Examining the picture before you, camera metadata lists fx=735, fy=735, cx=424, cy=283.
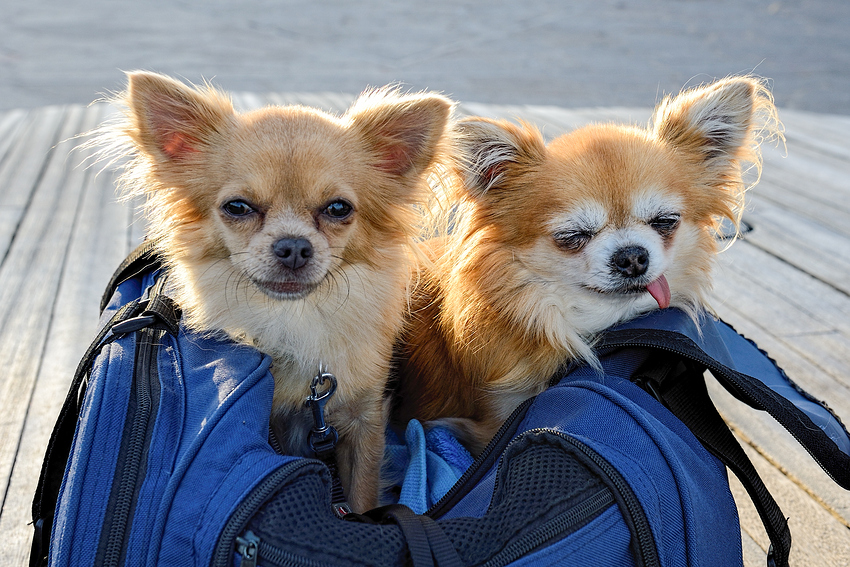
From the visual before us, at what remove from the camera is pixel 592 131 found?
2.13m

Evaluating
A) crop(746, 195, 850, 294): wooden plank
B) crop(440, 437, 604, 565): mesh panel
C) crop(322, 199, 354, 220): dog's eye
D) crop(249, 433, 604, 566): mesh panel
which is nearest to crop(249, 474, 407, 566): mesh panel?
crop(249, 433, 604, 566): mesh panel

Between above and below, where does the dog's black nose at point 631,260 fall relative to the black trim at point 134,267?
above

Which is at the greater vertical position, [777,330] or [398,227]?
[398,227]

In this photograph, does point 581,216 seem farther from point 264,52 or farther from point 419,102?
point 264,52

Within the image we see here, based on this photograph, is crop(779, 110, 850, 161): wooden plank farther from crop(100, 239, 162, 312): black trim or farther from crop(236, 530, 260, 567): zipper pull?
crop(236, 530, 260, 567): zipper pull

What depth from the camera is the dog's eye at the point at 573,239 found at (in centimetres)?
196

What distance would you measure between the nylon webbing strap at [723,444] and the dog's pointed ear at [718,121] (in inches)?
28.5

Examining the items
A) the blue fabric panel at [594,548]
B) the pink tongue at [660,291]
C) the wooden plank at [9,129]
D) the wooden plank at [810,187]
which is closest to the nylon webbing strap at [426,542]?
the blue fabric panel at [594,548]

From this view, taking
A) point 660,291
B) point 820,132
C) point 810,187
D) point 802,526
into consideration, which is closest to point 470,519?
point 660,291

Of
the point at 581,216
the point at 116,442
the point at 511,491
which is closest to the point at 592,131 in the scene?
the point at 581,216

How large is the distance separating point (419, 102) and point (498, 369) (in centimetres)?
76

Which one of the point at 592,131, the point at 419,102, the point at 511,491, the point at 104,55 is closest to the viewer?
the point at 511,491

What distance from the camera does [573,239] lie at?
6.45 feet

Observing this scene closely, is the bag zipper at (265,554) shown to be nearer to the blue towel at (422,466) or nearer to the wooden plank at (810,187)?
the blue towel at (422,466)
